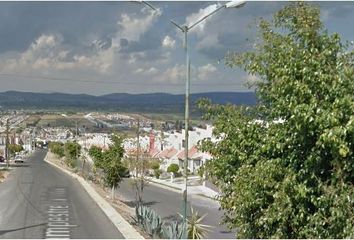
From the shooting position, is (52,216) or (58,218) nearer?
(58,218)

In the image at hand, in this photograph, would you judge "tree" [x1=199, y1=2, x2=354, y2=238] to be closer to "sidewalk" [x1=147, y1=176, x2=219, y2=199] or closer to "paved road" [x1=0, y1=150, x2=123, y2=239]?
"paved road" [x1=0, y1=150, x2=123, y2=239]

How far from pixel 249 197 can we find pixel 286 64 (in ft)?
6.74

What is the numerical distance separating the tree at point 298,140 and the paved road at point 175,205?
1368 centimetres

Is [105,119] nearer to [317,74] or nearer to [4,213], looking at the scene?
[4,213]

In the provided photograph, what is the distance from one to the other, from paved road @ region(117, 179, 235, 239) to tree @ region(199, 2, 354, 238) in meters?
13.7

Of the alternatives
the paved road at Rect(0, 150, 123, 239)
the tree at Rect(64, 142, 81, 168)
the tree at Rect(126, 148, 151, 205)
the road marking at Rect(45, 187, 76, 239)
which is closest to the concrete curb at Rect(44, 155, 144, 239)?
the paved road at Rect(0, 150, 123, 239)

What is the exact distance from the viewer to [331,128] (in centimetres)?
651

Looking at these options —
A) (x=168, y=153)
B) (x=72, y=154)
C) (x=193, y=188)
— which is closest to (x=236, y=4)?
(x=193, y=188)

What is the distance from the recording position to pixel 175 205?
34.7 metres

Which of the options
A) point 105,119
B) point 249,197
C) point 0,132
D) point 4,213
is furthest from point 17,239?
point 0,132

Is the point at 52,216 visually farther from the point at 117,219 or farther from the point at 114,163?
the point at 114,163

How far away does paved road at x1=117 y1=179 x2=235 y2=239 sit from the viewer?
23875mm

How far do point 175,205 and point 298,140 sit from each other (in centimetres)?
2784

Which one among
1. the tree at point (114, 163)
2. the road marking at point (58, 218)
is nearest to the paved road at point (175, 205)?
the tree at point (114, 163)
